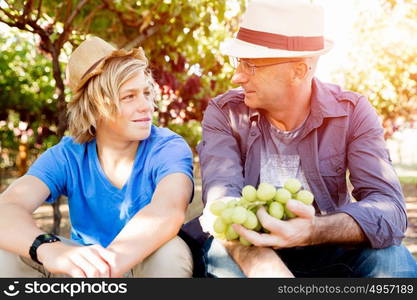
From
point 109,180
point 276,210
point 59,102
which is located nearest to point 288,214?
point 276,210

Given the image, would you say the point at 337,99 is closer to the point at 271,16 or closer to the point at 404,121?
the point at 271,16

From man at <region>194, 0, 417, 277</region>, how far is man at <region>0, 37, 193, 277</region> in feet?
0.65

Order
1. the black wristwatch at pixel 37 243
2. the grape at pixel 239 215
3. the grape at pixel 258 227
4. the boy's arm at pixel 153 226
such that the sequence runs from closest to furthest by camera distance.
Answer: the grape at pixel 239 215
the grape at pixel 258 227
the boy's arm at pixel 153 226
the black wristwatch at pixel 37 243

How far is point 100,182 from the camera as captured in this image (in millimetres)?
3230

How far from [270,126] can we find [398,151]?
423 inches

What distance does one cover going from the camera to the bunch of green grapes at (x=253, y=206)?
248cm

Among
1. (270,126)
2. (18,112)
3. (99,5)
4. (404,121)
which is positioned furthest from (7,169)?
(270,126)

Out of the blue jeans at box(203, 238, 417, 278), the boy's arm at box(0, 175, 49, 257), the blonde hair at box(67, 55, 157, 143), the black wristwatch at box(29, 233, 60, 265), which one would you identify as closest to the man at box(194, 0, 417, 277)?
the blue jeans at box(203, 238, 417, 278)

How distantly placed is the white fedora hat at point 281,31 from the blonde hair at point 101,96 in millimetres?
520

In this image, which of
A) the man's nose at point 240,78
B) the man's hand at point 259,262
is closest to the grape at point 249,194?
the man's hand at point 259,262

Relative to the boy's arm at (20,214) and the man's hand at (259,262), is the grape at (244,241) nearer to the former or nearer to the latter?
the man's hand at (259,262)

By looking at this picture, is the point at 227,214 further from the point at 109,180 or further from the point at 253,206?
the point at 109,180

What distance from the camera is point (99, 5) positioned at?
19.5 feet

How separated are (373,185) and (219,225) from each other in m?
0.81
